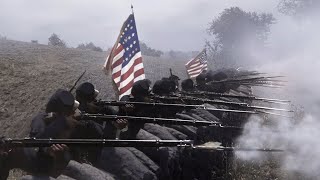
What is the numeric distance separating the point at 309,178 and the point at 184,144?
537 cm

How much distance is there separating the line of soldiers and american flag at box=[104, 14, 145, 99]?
4.98ft

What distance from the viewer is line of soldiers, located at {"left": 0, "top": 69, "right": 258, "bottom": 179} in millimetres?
5469

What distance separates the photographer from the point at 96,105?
8.73 metres

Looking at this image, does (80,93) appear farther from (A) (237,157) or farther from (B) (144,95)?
(A) (237,157)

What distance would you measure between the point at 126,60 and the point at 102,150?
5459 millimetres

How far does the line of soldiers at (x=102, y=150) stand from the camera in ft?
17.9

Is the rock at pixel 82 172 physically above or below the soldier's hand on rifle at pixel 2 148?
below

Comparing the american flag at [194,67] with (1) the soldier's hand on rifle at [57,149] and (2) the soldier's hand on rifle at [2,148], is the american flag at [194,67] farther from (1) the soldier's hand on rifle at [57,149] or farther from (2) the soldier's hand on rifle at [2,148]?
(2) the soldier's hand on rifle at [2,148]

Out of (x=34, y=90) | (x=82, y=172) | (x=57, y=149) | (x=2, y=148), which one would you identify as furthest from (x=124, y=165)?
(x=34, y=90)

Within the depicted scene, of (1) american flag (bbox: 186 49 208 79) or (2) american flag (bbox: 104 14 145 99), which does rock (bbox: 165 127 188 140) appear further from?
(1) american flag (bbox: 186 49 208 79)

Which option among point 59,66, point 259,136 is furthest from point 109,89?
point 259,136

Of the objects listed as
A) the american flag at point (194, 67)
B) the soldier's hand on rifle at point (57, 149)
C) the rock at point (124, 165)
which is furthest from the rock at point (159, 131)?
the american flag at point (194, 67)

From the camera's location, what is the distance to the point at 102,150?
6355mm

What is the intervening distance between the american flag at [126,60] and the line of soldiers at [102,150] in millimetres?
1519
